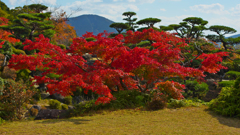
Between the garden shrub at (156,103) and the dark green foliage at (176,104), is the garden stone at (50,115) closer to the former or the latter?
the garden shrub at (156,103)

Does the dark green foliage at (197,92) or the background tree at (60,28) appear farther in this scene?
the background tree at (60,28)

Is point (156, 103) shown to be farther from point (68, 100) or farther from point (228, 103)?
point (68, 100)

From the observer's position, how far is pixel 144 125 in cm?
633

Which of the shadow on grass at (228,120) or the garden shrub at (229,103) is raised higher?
the garden shrub at (229,103)

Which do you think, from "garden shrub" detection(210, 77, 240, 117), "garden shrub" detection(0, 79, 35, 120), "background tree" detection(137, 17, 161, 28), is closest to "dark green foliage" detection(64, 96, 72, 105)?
"garden shrub" detection(0, 79, 35, 120)

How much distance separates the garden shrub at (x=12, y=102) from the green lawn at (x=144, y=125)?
734mm

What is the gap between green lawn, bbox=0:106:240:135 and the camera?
5.66 metres

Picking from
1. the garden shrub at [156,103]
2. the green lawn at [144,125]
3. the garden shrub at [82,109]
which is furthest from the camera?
the garden shrub at [156,103]

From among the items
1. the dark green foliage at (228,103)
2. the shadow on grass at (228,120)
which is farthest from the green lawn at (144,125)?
the dark green foliage at (228,103)

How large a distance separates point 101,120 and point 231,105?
197 inches

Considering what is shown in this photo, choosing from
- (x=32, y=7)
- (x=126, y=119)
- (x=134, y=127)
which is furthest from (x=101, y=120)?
(x=32, y=7)

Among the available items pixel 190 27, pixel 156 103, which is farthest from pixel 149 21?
pixel 156 103

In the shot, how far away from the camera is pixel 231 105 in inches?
297

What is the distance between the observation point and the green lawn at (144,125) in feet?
18.6
